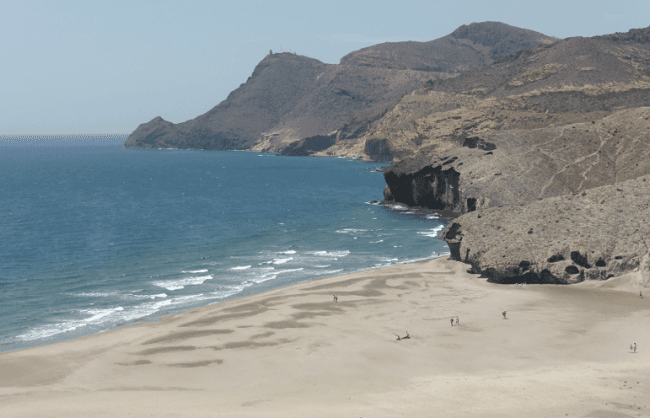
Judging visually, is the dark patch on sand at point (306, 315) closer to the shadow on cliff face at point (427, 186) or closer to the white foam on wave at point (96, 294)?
the white foam on wave at point (96, 294)

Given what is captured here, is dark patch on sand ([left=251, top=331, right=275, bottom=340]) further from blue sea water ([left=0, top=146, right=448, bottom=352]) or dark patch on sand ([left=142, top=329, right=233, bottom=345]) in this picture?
blue sea water ([left=0, top=146, right=448, bottom=352])

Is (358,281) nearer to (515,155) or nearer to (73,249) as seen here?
(73,249)

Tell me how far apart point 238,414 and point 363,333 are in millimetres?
13258

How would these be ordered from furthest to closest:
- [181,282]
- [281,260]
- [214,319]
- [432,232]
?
[432,232]
[281,260]
[181,282]
[214,319]

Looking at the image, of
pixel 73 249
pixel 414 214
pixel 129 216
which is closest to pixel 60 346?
pixel 73 249

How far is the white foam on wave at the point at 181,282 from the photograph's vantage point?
48875 mm

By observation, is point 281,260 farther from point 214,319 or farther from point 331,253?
point 214,319

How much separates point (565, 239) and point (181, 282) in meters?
34.4

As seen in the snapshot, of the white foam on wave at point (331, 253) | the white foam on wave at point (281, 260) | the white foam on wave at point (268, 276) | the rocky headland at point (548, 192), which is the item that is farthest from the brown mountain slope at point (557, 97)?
the white foam on wave at point (268, 276)

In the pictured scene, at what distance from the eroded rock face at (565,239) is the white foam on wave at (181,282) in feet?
81.3

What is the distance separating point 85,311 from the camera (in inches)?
1658

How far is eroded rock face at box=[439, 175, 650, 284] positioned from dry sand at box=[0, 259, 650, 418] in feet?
5.47

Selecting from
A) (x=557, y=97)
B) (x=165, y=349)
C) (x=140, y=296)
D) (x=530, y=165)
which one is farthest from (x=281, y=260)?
(x=557, y=97)

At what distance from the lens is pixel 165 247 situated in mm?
64938
